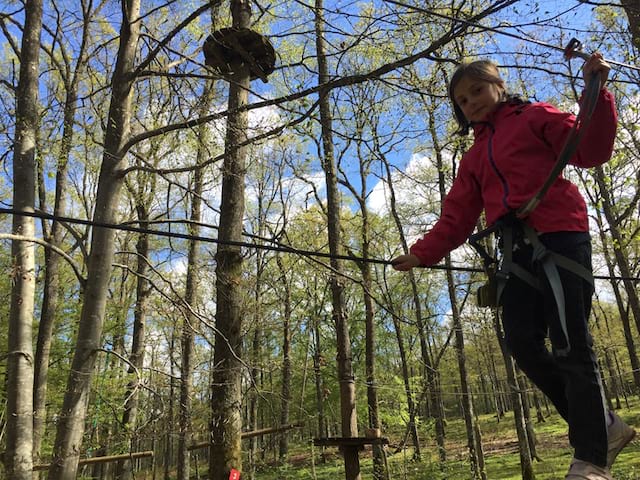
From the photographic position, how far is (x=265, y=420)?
91.2 ft

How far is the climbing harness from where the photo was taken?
1317 millimetres

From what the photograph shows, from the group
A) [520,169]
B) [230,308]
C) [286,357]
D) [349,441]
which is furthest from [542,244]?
[286,357]

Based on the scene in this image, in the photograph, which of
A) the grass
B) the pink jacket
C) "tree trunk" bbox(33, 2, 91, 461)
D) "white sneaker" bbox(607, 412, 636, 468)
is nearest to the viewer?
"white sneaker" bbox(607, 412, 636, 468)

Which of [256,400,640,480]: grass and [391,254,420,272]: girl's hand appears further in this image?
[256,400,640,480]: grass

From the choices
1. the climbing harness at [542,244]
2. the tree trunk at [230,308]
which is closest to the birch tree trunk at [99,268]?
the tree trunk at [230,308]

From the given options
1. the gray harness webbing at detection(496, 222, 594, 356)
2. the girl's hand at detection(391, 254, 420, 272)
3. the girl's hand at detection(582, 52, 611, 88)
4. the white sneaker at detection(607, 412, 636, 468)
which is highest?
the girl's hand at detection(582, 52, 611, 88)

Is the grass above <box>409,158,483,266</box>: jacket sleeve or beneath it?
beneath

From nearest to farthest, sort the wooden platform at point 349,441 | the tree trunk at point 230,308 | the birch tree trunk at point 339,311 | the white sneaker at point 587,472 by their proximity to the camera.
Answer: the white sneaker at point 587,472, the tree trunk at point 230,308, the wooden platform at point 349,441, the birch tree trunk at point 339,311

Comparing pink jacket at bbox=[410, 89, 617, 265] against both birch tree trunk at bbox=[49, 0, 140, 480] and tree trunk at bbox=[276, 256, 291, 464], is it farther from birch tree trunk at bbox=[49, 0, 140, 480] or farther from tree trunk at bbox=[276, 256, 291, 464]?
birch tree trunk at bbox=[49, 0, 140, 480]

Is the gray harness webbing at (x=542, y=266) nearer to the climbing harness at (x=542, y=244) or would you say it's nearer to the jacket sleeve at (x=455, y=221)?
the climbing harness at (x=542, y=244)

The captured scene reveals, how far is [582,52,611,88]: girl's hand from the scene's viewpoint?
4.38 feet

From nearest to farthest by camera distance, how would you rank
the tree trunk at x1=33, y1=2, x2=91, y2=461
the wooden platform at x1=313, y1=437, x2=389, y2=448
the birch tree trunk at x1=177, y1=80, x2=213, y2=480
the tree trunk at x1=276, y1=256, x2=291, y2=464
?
the birch tree trunk at x1=177, y1=80, x2=213, y2=480 → the wooden platform at x1=313, y1=437, x2=389, y2=448 → the tree trunk at x1=276, y1=256, x2=291, y2=464 → the tree trunk at x1=33, y1=2, x2=91, y2=461

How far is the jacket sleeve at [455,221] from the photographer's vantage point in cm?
174

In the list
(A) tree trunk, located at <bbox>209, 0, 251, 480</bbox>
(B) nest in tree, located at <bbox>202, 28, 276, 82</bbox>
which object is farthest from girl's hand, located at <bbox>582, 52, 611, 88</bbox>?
(B) nest in tree, located at <bbox>202, 28, 276, 82</bbox>
